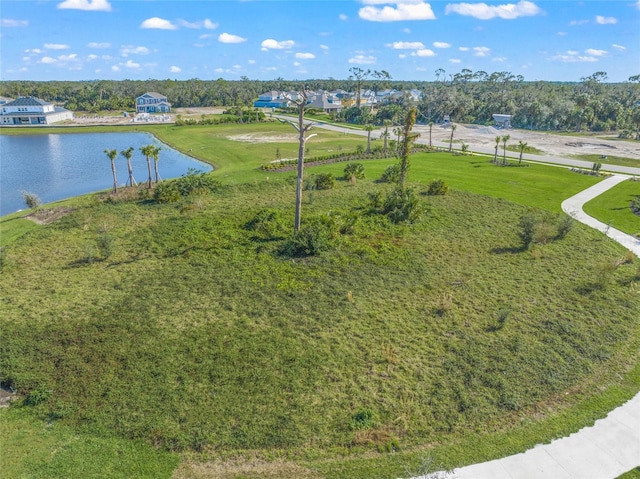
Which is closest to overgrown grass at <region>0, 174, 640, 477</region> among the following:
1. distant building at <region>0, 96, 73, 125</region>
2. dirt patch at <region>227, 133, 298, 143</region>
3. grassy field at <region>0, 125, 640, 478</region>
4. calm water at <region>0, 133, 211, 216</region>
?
grassy field at <region>0, 125, 640, 478</region>

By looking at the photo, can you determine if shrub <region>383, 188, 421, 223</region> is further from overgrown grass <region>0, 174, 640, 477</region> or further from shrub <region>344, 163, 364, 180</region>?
shrub <region>344, 163, 364, 180</region>

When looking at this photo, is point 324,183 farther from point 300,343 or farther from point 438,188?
point 300,343

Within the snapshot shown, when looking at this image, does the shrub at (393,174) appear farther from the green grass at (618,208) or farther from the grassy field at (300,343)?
the green grass at (618,208)

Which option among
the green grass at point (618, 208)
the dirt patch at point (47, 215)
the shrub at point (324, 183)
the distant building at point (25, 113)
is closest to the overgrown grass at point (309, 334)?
the dirt patch at point (47, 215)

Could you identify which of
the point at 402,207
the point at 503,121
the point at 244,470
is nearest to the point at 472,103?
the point at 503,121

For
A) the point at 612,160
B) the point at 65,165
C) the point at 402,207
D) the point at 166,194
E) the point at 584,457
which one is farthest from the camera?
the point at 612,160

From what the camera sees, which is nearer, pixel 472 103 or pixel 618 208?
pixel 618 208

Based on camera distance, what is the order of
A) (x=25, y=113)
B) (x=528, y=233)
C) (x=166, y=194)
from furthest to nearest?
(x=25, y=113)
(x=166, y=194)
(x=528, y=233)
